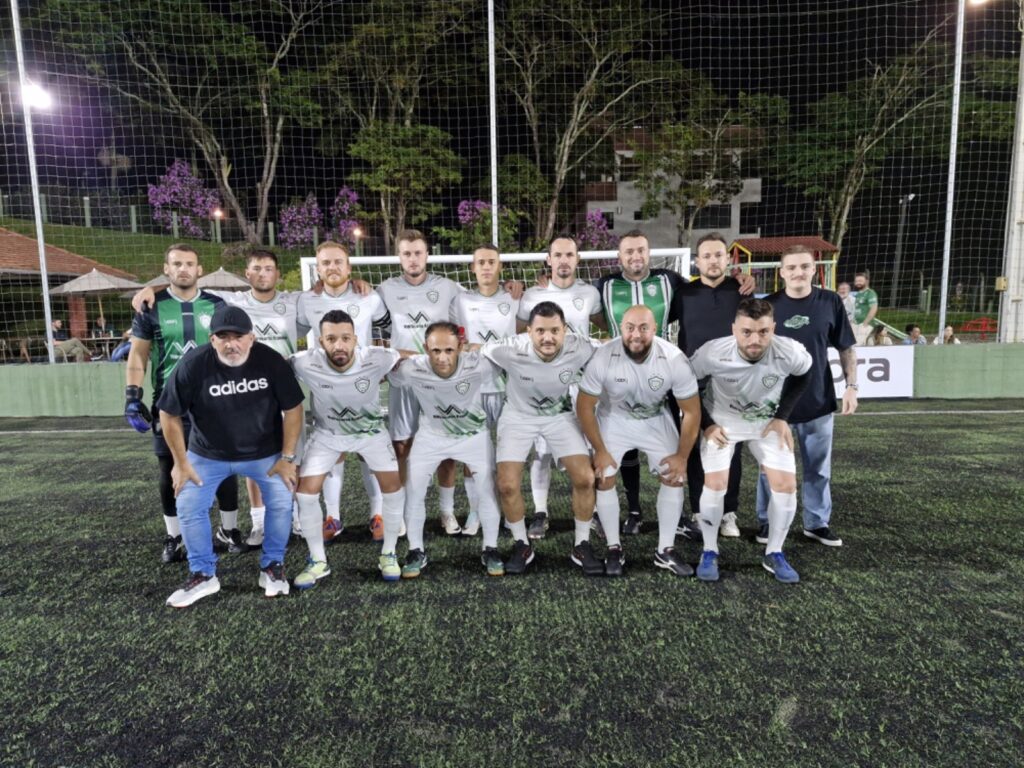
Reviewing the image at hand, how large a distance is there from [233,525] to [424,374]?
1756 millimetres

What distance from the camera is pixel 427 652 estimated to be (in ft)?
8.89

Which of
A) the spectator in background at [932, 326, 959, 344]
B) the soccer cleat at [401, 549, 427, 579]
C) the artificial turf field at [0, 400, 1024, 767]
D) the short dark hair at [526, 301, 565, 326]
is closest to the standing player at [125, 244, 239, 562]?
the artificial turf field at [0, 400, 1024, 767]

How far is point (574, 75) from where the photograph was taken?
61.5 ft

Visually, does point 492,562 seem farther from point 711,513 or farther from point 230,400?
point 230,400

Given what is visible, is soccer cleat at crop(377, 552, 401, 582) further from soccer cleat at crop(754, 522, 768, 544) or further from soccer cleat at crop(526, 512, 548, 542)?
soccer cleat at crop(754, 522, 768, 544)

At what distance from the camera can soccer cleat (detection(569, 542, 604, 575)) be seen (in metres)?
3.52

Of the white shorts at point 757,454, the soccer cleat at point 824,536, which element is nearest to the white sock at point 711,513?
the white shorts at point 757,454

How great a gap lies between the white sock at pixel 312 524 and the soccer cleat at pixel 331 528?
0.60m

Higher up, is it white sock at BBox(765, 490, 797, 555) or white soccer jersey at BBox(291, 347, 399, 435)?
white soccer jersey at BBox(291, 347, 399, 435)

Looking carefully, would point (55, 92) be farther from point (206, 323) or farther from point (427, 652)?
point (427, 652)

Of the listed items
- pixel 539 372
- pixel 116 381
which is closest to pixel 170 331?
pixel 539 372

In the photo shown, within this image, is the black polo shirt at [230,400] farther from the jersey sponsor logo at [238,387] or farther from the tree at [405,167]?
the tree at [405,167]

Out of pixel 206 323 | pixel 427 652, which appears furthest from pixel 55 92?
pixel 427 652

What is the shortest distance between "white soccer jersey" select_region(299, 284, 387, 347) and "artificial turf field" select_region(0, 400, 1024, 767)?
4.78ft
